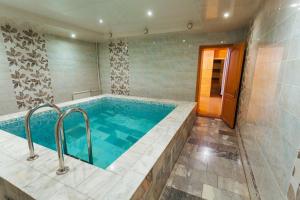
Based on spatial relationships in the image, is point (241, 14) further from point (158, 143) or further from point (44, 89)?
point (44, 89)

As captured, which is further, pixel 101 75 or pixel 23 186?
pixel 101 75

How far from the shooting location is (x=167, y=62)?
4441 millimetres

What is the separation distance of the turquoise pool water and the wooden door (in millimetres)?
1416

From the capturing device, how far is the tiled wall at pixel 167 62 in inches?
158

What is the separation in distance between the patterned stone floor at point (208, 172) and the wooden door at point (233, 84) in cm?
65

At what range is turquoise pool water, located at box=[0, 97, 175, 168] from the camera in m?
2.36

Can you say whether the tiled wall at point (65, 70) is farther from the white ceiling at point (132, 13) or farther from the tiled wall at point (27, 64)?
the white ceiling at point (132, 13)

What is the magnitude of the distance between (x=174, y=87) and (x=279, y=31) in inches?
127

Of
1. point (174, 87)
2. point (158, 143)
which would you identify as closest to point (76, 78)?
point (174, 87)

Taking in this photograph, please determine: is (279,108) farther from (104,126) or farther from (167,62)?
(167,62)

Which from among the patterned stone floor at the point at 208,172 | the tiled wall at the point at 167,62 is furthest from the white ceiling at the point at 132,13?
the patterned stone floor at the point at 208,172

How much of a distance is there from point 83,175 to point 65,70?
406 centimetres

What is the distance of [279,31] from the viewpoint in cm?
130

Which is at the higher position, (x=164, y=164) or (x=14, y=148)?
(x=14, y=148)
